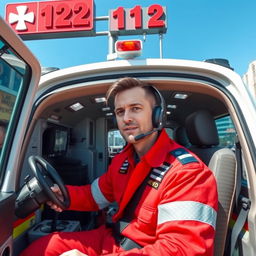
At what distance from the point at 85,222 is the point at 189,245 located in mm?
2961

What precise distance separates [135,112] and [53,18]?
317 inches

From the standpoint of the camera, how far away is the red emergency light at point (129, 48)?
1500mm

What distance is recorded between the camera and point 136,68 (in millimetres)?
1526

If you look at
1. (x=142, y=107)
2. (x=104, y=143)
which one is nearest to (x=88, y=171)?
(x=104, y=143)

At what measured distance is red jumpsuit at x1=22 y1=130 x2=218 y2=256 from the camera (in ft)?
3.31

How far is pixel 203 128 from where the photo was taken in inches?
74.7

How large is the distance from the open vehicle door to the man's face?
573 mm

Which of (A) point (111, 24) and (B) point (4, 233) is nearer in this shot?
(B) point (4, 233)

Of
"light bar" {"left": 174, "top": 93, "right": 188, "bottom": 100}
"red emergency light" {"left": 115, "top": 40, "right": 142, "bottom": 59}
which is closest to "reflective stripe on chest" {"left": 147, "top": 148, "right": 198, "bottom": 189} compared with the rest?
"red emergency light" {"left": 115, "top": 40, "right": 142, "bottom": 59}

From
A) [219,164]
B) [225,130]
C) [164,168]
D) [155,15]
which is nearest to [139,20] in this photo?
[155,15]

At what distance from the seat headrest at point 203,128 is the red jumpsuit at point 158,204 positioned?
0.47 metres

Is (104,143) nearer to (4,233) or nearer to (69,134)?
(69,134)

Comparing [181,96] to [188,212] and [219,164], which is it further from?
[188,212]

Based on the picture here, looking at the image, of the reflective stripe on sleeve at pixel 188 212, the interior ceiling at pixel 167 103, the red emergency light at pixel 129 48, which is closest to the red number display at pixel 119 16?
the interior ceiling at pixel 167 103
